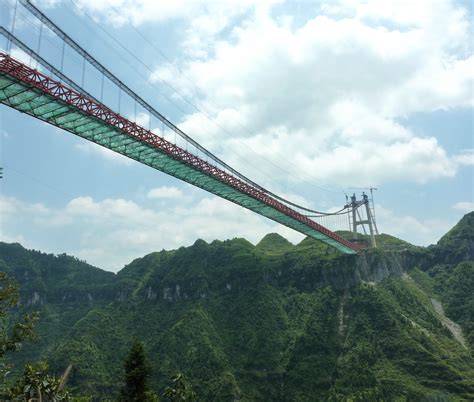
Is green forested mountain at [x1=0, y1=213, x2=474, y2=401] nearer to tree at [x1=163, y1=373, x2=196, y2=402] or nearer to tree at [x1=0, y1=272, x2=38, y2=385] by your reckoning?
tree at [x1=163, y1=373, x2=196, y2=402]

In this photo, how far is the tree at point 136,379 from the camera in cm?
3650

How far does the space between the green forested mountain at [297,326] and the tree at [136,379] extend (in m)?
49.3

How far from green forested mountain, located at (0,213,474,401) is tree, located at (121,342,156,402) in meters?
49.3

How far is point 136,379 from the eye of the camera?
36812 millimetres

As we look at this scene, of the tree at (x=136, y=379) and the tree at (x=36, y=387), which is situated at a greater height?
the tree at (x=36, y=387)

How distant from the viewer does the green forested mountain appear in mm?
81312

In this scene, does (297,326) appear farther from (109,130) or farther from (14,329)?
(14,329)

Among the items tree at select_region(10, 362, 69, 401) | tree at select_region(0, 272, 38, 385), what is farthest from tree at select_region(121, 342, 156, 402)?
tree at select_region(0, 272, 38, 385)

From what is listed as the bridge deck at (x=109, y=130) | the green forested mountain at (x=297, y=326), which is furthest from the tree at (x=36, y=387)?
the green forested mountain at (x=297, y=326)

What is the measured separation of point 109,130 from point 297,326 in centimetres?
8343

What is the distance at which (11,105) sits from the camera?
31.1 meters

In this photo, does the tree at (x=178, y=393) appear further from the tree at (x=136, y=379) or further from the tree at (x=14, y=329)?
the tree at (x=14, y=329)

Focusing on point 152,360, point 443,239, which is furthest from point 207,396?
Result: point 443,239

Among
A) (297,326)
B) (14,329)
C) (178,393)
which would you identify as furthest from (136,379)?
(297,326)
